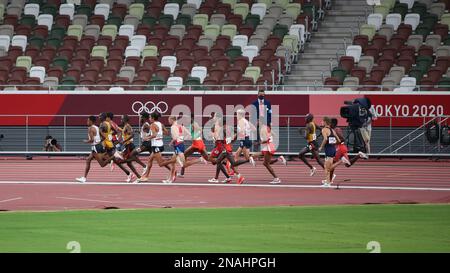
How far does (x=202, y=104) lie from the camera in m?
41.2

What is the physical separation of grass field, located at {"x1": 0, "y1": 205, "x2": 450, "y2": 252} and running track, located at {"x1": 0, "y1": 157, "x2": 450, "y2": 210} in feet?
6.97

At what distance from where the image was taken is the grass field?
17.3m

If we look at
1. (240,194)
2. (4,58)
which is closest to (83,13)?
(4,58)

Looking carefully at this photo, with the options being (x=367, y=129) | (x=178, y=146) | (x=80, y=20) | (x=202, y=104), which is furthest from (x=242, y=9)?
(x=178, y=146)

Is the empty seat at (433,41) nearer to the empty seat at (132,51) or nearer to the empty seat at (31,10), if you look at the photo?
the empty seat at (132,51)

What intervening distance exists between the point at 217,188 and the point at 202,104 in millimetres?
11461

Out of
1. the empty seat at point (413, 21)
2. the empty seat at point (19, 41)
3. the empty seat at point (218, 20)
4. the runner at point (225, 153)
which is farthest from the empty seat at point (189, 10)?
the runner at point (225, 153)

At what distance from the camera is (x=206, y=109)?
135 ft

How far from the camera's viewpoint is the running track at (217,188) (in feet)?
85.8

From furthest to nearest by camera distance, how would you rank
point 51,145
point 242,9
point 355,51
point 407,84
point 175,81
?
point 242,9
point 355,51
point 175,81
point 51,145
point 407,84

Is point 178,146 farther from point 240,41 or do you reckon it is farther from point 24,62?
point 24,62

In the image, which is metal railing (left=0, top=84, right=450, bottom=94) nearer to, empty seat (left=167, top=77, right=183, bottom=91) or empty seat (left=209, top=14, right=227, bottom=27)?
empty seat (left=167, top=77, right=183, bottom=91)

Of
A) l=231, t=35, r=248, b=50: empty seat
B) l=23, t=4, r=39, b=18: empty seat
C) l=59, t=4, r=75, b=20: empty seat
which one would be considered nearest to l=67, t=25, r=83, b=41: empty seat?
l=59, t=4, r=75, b=20: empty seat

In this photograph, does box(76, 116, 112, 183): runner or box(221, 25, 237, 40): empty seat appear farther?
box(221, 25, 237, 40): empty seat
